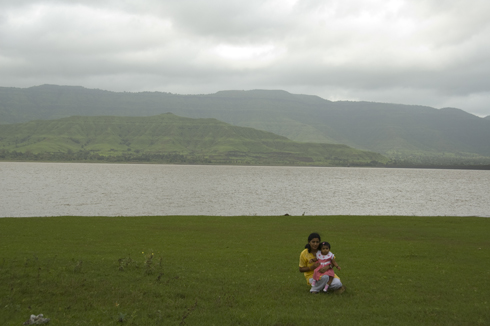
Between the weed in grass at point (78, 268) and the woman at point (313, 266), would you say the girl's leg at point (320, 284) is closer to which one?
the woman at point (313, 266)

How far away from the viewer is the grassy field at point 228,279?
1278 cm

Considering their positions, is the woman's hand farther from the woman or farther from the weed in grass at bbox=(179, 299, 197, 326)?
the weed in grass at bbox=(179, 299, 197, 326)

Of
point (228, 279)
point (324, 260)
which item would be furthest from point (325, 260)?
point (228, 279)

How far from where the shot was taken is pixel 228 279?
16.9 meters

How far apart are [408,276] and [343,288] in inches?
186

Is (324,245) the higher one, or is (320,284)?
(324,245)

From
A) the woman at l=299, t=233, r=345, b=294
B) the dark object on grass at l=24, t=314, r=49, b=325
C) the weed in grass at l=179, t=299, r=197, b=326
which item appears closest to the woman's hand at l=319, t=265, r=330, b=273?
the woman at l=299, t=233, r=345, b=294

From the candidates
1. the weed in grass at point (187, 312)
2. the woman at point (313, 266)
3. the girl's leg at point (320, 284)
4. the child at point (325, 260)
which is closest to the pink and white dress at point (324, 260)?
the child at point (325, 260)

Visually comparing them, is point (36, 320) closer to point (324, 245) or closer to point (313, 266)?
point (313, 266)

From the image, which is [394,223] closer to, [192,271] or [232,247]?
[232,247]

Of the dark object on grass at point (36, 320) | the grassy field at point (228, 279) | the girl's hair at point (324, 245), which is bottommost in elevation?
the grassy field at point (228, 279)

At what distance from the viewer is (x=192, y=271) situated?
1814cm

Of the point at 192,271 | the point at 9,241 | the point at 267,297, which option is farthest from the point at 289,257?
the point at 9,241

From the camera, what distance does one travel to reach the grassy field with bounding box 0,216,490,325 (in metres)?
12.8
